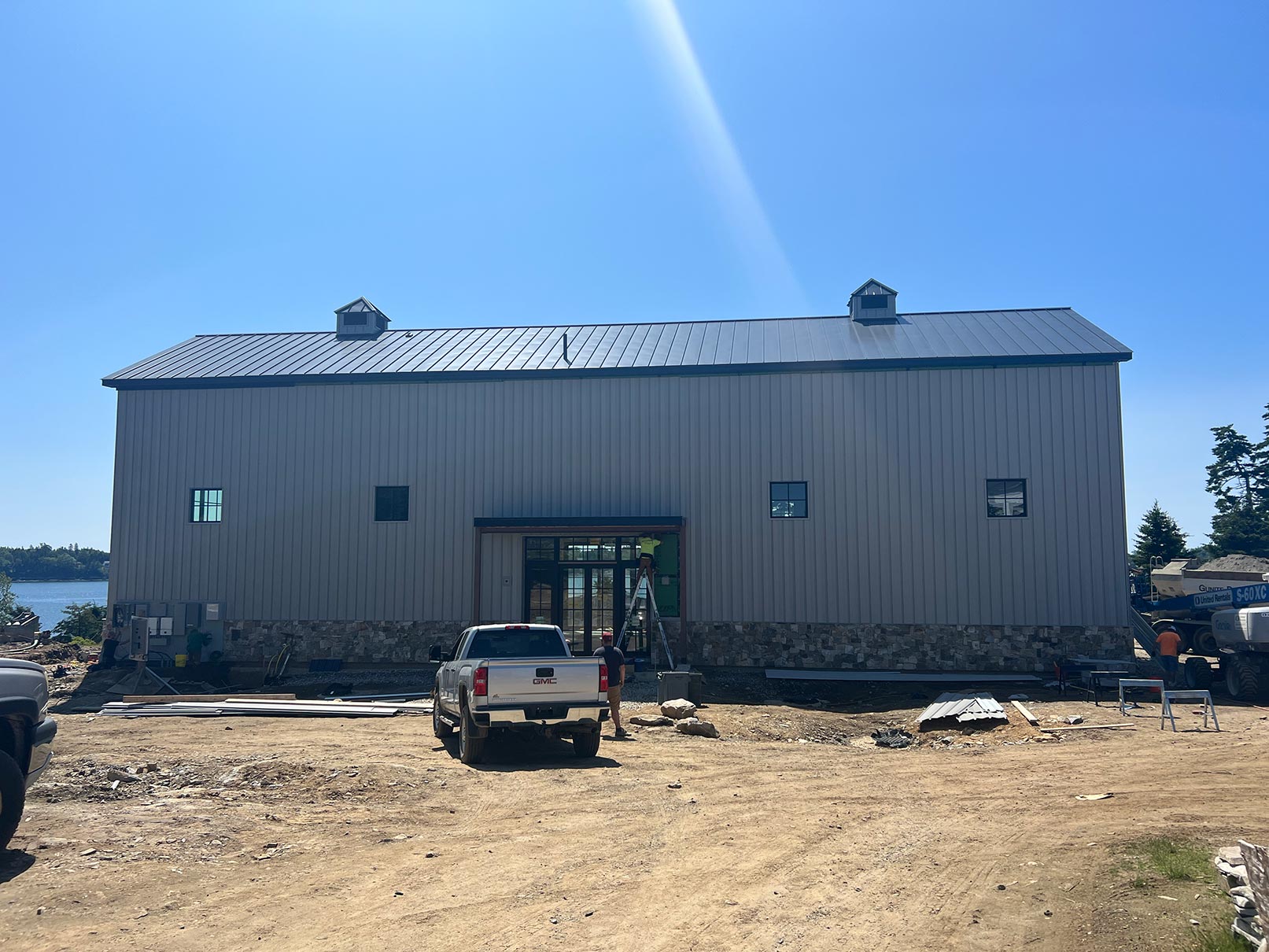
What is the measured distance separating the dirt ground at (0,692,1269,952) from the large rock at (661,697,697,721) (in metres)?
2.27

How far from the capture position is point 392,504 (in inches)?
967

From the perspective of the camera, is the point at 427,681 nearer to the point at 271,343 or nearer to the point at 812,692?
the point at 812,692

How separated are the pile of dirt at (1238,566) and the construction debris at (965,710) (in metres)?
15.8

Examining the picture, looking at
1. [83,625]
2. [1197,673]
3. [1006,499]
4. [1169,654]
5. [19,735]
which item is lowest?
[83,625]

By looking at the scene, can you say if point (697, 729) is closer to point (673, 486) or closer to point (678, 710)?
point (678, 710)

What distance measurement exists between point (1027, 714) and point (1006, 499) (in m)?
8.25

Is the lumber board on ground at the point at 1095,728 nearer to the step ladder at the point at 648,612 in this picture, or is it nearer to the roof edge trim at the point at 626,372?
the step ladder at the point at 648,612

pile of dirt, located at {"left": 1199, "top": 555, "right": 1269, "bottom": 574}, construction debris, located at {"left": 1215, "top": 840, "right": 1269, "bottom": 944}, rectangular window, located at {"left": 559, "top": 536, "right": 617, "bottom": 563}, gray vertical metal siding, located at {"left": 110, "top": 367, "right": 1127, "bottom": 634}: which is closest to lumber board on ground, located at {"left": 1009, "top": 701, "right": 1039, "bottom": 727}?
gray vertical metal siding, located at {"left": 110, "top": 367, "right": 1127, "bottom": 634}

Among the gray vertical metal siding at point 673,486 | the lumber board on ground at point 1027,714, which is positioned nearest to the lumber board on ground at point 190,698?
the gray vertical metal siding at point 673,486

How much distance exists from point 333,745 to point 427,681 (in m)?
8.67

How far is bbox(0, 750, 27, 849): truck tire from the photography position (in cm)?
708

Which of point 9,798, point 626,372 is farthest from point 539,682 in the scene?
point 626,372

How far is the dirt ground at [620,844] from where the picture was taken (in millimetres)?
6012

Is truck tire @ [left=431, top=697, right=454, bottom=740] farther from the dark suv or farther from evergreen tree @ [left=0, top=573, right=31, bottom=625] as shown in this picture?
evergreen tree @ [left=0, top=573, right=31, bottom=625]
